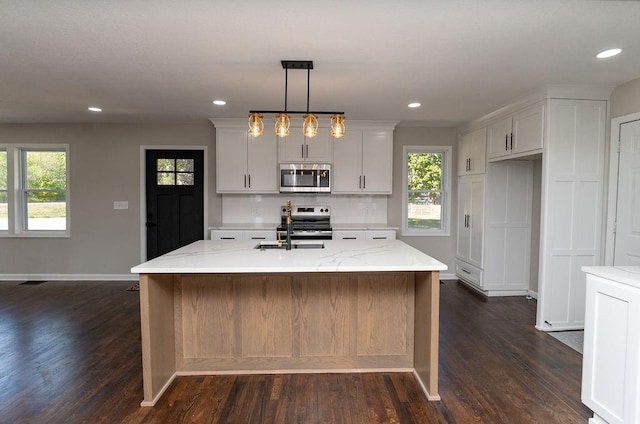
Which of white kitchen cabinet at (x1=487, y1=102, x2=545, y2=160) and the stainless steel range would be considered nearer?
white kitchen cabinet at (x1=487, y1=102, x2=545, y2=160)

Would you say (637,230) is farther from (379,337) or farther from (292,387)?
(292,387)

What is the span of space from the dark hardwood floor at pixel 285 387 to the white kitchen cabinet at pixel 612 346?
0.27m

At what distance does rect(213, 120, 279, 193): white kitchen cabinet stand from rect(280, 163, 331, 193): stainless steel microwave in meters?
0.15


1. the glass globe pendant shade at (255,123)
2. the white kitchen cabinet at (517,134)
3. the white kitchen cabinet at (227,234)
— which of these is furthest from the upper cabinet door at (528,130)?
the white kitchen cabinet at (227,234)

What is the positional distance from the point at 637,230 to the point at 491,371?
6.04 ft

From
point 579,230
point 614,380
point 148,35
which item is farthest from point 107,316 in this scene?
point 579,230

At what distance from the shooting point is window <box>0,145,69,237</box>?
511 centimetres

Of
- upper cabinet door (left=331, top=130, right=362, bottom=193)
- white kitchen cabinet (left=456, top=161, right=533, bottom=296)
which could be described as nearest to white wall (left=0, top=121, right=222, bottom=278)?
upper cabinet door (left=331, top=130, right=362, bottom=193)

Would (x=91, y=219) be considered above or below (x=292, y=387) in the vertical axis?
above

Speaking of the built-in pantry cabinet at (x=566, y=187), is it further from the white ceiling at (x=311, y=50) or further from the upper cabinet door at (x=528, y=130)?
the white ceiling at (x=311, y=50)

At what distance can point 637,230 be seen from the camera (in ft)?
9.99

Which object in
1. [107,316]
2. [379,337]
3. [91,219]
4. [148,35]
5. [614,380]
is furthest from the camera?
[91,219]

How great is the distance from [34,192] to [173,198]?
80.4 inches

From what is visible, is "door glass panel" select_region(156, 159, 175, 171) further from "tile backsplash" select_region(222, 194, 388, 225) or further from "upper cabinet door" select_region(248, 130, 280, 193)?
"upper cabinet door" select_region(248, 130, 280, 193)
